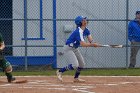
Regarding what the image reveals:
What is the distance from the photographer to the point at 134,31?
752 inches

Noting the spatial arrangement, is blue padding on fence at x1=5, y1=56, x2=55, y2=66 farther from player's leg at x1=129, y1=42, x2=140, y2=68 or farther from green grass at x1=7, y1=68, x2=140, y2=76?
player's leg at x1=129, y1=42, x2=140, y2=68

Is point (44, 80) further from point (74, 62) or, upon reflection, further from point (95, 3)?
point (95, 3)

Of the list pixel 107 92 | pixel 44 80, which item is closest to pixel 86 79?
pixel 44 80

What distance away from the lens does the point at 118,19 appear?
62.8 ft

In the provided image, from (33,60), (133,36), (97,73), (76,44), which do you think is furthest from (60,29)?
(76,44)

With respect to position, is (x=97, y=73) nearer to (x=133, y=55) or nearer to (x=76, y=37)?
(x=133, y=55)

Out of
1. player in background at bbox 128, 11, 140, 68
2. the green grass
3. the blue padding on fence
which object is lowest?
the green grass

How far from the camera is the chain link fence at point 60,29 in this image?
62.1ft

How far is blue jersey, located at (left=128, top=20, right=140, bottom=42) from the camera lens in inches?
749

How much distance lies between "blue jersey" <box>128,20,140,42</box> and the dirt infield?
3.69 m

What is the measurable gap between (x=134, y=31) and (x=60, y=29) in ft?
8.19

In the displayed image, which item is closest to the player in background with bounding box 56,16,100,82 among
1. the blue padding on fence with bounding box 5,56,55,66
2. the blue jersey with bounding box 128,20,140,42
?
the blue padding on fence with bounding box 5,56,55,66

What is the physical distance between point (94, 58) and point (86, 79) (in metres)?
4.67

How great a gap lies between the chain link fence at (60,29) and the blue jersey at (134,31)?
0.61 ft
